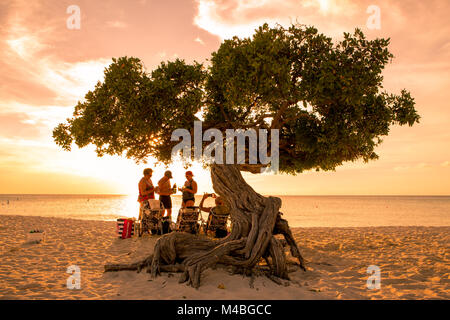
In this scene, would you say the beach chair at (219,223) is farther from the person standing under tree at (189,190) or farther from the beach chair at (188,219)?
the person standing under tree at (189,190)

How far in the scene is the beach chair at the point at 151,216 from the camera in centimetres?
1144

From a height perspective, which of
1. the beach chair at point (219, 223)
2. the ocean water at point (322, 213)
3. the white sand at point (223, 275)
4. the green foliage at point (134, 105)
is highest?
the green foliage at point (134, 105)

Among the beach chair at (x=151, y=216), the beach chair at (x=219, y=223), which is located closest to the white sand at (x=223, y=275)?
the beach chair at (x=151, y=216)

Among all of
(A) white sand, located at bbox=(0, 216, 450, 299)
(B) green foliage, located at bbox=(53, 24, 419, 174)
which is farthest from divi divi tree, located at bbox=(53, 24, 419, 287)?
(A) white sand, located at bbox=(0, 216, 450, 299)

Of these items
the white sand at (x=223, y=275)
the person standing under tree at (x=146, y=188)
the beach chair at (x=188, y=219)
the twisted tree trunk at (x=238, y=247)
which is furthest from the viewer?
the person standing under tree at (x=146, y=188)

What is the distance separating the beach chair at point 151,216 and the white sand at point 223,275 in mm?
519

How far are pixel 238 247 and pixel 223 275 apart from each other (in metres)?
0.71

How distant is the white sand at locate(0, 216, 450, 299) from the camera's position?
576cm

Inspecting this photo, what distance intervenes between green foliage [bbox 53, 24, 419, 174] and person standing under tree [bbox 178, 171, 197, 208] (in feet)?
5.21

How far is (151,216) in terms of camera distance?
457 inches

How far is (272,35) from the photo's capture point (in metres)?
9.70

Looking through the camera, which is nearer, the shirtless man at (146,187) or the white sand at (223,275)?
the white sand at (223,275)

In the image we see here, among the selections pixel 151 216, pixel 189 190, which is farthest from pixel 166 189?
pixel 151 216

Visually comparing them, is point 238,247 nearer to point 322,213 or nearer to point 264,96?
point 264,96
